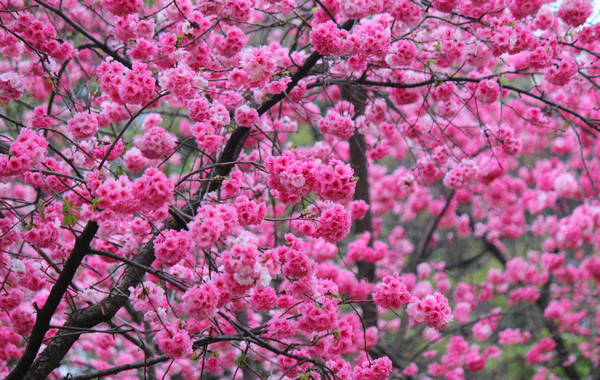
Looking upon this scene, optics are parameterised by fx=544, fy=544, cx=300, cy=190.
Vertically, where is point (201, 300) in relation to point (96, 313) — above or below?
below

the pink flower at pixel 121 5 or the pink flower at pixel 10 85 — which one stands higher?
the pink flower at pixel 121 5

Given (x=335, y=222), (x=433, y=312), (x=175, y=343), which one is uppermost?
(x=335, y=222)

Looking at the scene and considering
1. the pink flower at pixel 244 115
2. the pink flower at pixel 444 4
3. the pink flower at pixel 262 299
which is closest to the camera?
the pink flower at pixel 262 299

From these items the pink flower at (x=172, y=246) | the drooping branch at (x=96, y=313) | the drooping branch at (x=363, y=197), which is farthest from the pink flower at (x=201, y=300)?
the drooping branch at (x=363, y=197)

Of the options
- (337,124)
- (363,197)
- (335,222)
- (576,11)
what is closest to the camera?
(335,222)

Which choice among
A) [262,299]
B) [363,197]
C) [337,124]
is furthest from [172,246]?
[363,197]

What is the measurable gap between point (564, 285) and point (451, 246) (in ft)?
5.20

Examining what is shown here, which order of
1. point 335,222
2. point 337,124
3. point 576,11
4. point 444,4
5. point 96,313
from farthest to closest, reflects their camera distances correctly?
point 576,11 → point 337,124 → point 444,4 → point 96,313 → point 335,222

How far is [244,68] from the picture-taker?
257 cm

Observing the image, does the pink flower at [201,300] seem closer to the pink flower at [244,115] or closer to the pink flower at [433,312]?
the pink flower at [433,312]

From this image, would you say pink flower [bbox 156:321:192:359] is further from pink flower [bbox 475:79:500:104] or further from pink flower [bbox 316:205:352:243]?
pink flower [bbox 475:79:500:104]

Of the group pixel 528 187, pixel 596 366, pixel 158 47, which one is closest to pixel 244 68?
pixel 158 47

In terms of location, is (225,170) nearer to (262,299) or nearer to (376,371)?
(262,299)

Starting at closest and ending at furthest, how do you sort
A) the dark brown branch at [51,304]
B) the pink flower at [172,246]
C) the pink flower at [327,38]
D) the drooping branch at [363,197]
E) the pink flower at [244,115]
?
the pink flower at [172,246], the dark brown branch at [51,304], the pink flower at [327,38], the pink flower at [244,115], the drooping branch at [363,197]
